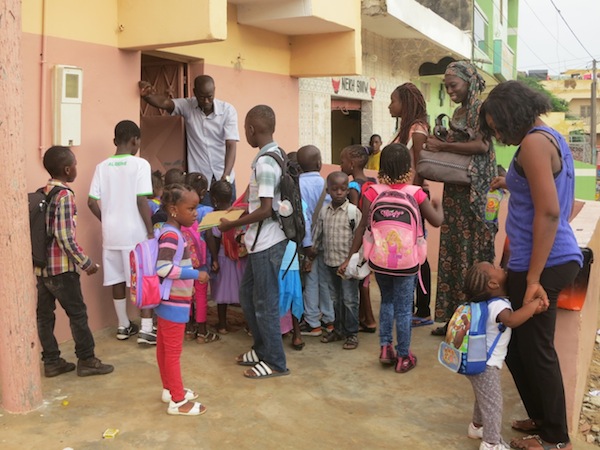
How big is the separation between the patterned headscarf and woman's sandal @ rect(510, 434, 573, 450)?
244 centimetres

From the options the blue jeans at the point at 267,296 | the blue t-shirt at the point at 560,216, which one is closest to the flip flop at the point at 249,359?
the blue jeans at the point at 267,296

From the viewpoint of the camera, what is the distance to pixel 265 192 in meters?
4.34

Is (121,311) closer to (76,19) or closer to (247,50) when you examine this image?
(76,19)

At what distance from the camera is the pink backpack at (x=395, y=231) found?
452 centimetres

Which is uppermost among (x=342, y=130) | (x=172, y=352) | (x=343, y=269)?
(x=342, y=130)

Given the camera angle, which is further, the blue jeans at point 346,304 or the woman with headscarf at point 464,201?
the blue jeans at point 346,304

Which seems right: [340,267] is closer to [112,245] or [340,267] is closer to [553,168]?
[112,245]

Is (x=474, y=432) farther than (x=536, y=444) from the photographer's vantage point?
Yes

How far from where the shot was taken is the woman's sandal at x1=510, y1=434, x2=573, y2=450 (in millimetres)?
3436

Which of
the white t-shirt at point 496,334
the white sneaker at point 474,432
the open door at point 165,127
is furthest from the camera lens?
the open door at point 165,127

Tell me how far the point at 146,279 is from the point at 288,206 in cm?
112

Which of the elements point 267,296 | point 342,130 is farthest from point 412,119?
point 342,130

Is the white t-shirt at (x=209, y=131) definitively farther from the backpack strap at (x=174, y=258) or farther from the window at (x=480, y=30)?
the window at (x=480, y=30)

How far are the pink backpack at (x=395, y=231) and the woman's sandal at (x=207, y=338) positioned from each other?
5.36ft
